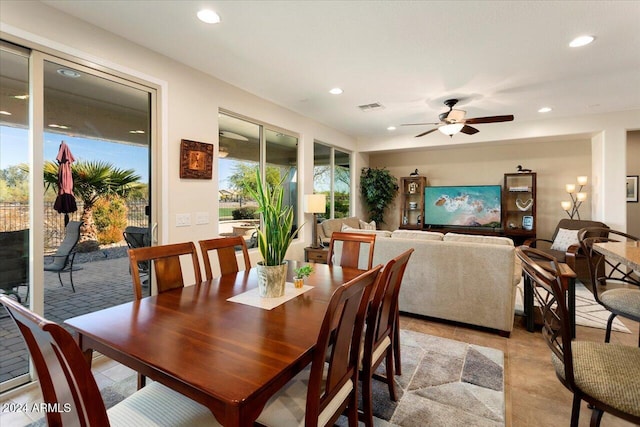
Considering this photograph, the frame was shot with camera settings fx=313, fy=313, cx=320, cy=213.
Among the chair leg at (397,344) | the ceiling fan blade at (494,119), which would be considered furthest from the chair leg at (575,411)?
the ceiling fan blade at (494,119)

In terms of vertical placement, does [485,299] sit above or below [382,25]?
below

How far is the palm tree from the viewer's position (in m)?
2.34

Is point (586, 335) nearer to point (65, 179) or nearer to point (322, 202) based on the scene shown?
point (322, 202)

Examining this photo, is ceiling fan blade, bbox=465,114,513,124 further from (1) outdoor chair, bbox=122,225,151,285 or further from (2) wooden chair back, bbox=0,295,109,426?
(2) wooden chair back, bbox=0,295,109,426

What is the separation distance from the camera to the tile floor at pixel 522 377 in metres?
1.87

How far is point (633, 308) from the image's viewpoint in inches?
78.1

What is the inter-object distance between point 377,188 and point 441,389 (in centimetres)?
509

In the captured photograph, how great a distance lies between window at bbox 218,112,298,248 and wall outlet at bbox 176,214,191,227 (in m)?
0.54

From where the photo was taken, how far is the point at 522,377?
230 cm

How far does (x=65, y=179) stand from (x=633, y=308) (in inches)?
159

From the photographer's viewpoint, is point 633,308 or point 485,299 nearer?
point 633,308

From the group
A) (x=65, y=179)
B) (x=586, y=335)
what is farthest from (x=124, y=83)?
(x=586, y=335)

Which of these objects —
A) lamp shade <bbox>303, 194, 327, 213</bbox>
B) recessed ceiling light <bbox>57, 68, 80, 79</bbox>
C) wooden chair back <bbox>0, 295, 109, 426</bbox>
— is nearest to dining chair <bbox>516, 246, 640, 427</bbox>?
wooden chair back <bbox>0, 295, 109, 426</bbox>

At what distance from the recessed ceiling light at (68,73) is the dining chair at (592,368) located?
3.33 m
